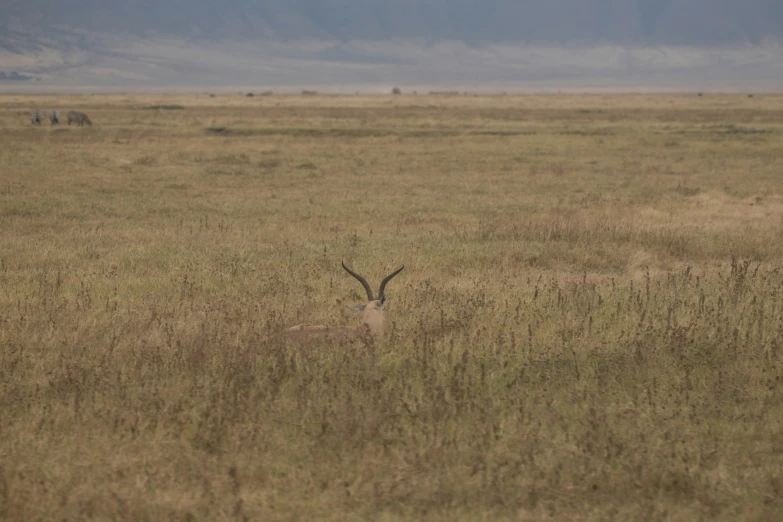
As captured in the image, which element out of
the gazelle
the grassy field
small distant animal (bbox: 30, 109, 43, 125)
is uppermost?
small distant animal (bbox: 30, 109, 43, 125)

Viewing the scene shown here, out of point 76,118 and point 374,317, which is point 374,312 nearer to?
point 374,317

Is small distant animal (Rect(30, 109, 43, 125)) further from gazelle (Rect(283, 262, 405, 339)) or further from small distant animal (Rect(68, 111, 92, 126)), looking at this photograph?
gazelle (Rect(283, 262, 405, 339))

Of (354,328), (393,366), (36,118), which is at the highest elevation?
(36,118)

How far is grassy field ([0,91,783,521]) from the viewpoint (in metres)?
4.78

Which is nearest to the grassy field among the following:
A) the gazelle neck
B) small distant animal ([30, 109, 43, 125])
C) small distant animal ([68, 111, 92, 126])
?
the gazelle neck

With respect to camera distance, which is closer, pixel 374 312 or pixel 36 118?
pixel 374 312

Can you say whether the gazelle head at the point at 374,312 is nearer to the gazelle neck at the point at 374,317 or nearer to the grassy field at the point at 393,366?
the gazelle neck at the point at 374,317

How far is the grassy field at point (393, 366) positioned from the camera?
4.78 meters

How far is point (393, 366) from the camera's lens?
265 inches

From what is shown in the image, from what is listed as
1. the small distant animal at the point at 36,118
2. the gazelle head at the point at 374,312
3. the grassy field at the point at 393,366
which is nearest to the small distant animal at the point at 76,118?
the small distant animal at the point at 36,118

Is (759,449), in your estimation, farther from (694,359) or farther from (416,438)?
(416,438)

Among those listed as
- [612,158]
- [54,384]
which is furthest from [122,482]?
[612,158]

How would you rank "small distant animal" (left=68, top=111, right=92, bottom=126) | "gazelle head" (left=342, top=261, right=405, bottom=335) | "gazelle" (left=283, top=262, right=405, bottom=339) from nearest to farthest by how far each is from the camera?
"gazelle" (left=283, top=262, right=405, bottom=339)
"gazelle head" (left=342, top=261, right=405, bottom=335)
"small distant animal" (left=68, top=111, right=92, bottom=126)

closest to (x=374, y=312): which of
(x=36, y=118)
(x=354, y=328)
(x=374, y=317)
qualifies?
(x=374, y=317)
